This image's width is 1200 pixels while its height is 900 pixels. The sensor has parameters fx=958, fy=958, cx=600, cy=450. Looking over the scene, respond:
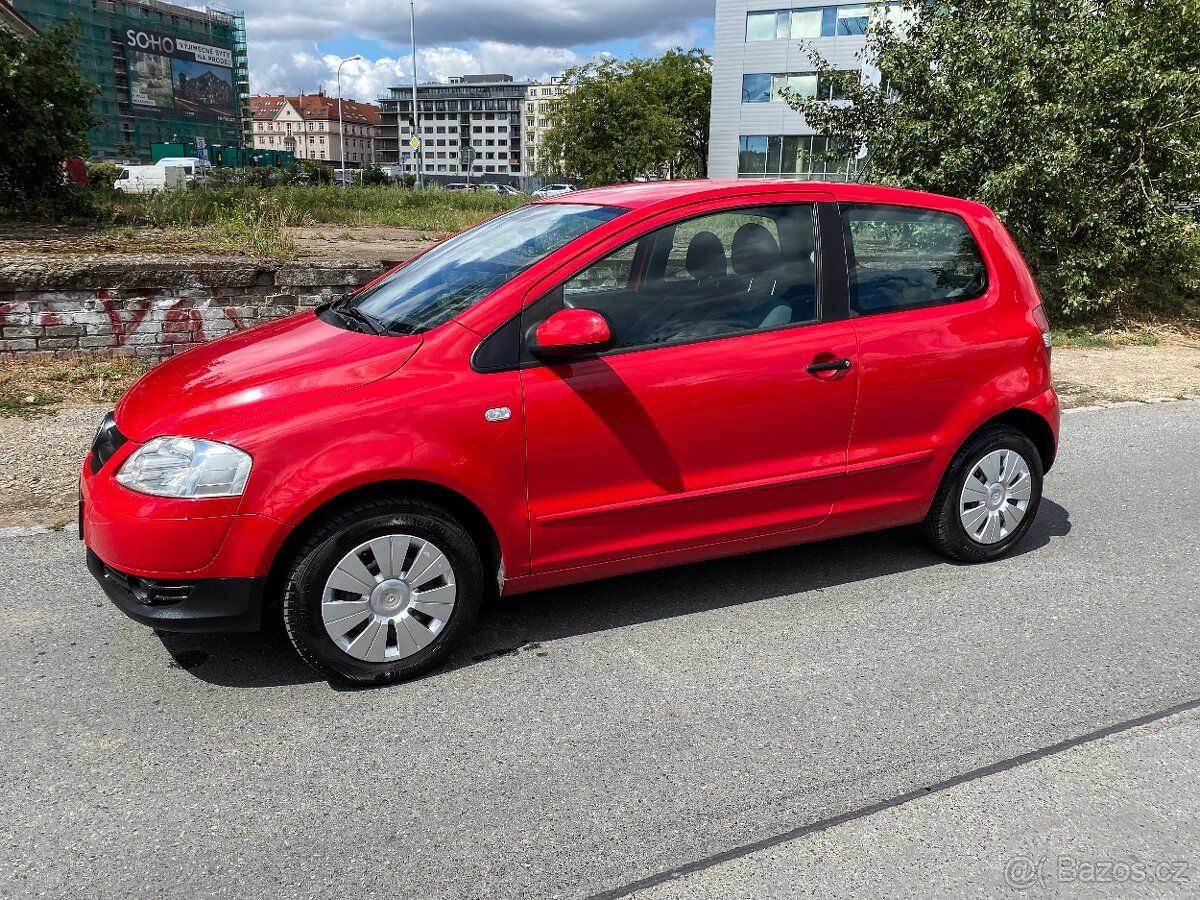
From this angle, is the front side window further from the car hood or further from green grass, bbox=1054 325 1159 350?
green grass, bbox=1054 325 1159 350

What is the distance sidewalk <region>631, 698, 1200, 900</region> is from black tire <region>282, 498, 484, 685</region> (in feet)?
4.36

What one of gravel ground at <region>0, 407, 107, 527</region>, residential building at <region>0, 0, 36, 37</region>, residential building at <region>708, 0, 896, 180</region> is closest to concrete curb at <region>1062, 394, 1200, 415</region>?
gravel ground at <region>0, 407, 107, 527</region>

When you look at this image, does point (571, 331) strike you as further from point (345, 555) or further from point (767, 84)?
point (767, 84)

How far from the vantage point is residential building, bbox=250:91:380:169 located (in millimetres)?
173500

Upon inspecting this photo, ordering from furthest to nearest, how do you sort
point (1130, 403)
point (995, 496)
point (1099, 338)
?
point (1099, 338) → point (1130, 403) → point (995, 496)

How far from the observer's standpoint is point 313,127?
175 meters

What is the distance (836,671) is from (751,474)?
831 mm

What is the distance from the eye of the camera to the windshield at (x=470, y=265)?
3.67 meters

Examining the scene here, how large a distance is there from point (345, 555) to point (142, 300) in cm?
540

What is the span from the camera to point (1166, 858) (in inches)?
100.0

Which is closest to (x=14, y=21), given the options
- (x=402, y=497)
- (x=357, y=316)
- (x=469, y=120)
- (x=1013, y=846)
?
(x=357, y=316)

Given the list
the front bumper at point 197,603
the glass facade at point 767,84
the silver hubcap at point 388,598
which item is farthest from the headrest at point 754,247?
the glass facade at point 767,84

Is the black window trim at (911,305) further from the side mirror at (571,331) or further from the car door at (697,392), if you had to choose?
the side mirror at (571,331)

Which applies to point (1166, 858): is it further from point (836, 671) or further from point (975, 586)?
point (975, 586)
